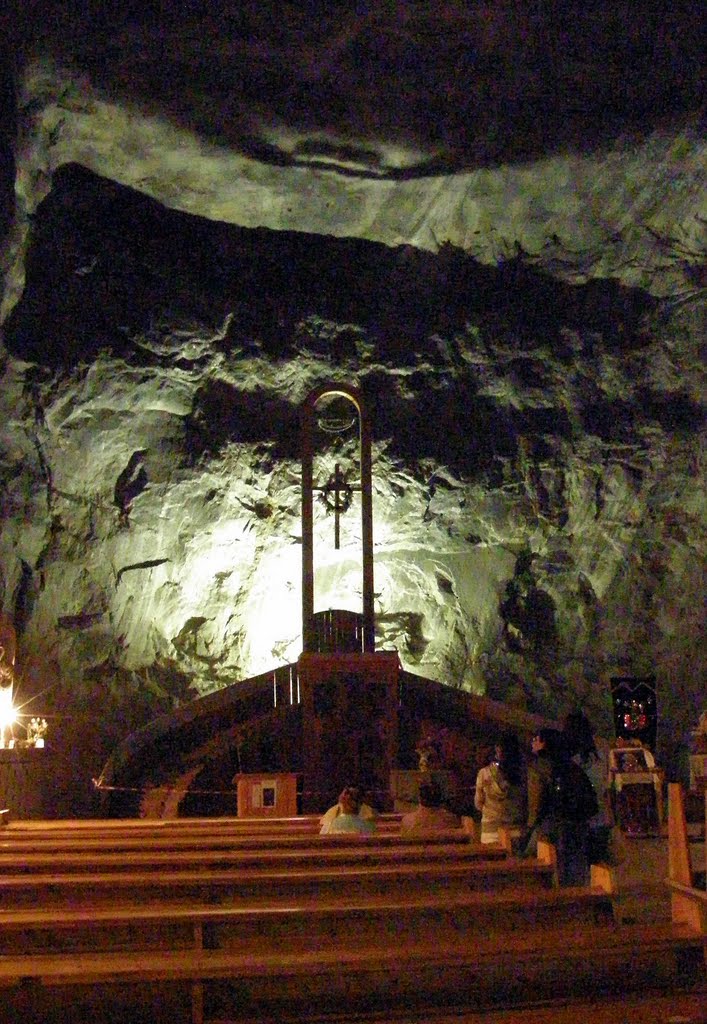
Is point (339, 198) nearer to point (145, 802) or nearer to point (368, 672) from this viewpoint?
point (368, 672)

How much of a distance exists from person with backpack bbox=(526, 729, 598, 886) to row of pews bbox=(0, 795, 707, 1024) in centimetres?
29

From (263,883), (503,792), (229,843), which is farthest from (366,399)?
(263,883)

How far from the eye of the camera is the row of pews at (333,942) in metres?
3.04

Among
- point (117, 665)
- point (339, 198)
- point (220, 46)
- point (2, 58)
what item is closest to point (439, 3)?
point (220, 46)

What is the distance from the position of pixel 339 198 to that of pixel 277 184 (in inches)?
40.9

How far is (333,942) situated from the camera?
3.71 meters

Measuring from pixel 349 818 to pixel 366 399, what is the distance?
11.8m

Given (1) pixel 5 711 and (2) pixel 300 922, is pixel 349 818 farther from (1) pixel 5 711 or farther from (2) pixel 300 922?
(1) pixel 5 711

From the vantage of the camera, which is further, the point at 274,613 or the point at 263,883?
the point at 274,613

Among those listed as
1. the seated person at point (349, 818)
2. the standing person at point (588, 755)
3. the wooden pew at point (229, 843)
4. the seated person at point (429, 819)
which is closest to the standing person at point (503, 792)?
the seated person at point (429, 819)

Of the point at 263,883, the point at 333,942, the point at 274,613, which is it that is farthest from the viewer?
the point at 274,613

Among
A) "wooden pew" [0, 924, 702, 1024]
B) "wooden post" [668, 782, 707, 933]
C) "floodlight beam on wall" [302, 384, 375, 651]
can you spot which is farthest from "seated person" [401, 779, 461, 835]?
"floodlight beam on wall" [302, 384, 375, 651]

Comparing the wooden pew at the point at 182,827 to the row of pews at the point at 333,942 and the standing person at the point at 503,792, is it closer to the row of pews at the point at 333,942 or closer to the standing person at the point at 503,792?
the standing person at the point at 503,792

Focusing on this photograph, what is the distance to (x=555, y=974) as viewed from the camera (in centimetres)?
328
